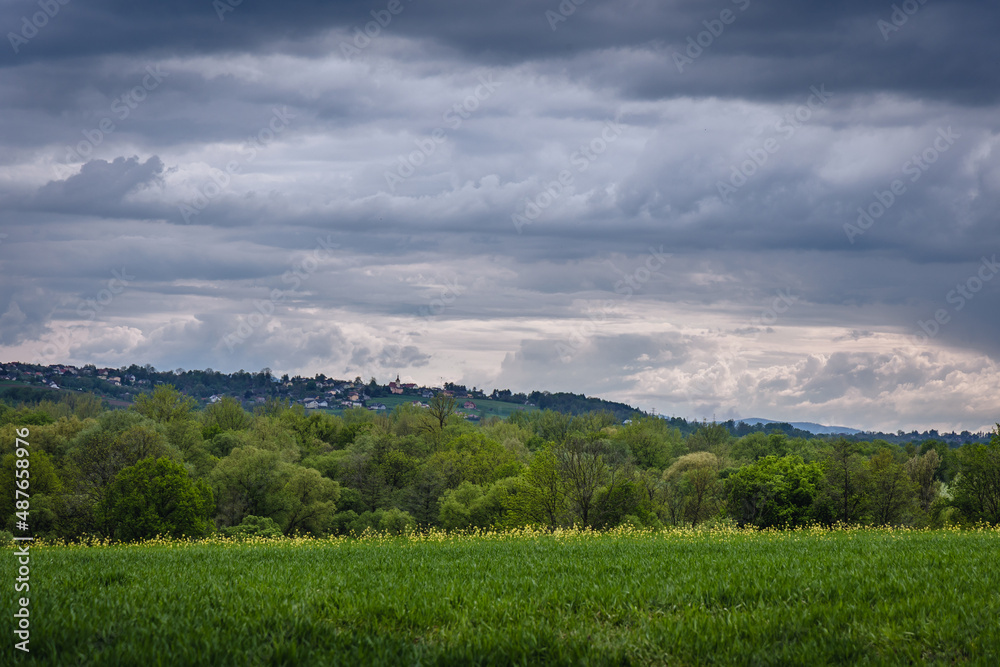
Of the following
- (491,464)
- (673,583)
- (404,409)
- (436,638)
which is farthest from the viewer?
(404,409)

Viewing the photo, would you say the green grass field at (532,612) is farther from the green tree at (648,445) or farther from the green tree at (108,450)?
the green tree at (648,445)

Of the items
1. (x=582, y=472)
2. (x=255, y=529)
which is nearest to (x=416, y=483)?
(x=255, y=529)

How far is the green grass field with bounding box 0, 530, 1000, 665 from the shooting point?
909 cm

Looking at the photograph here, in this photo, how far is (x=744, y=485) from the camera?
69438 mm

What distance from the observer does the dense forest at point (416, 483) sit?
60.4m

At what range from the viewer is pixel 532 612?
11.1 meters

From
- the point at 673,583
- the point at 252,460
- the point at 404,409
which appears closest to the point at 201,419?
the point at 404,409

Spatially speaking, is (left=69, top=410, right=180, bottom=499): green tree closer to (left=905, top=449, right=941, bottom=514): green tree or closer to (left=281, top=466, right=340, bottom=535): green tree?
(left=281, top=466, right=340, bottom=535): green tree

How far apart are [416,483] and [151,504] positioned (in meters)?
35.2

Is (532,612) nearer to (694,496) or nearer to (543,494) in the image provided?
(543,494)

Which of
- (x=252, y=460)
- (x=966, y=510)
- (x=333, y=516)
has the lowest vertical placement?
(x=333, y=516)

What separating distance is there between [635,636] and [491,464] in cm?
7830

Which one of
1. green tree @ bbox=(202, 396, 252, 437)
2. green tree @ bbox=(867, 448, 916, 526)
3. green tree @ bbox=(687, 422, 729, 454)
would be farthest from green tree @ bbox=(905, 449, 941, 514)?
green tree @ bbox=(202, 396, 252, 437)

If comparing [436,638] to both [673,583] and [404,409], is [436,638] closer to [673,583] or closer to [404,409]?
[673,583]
